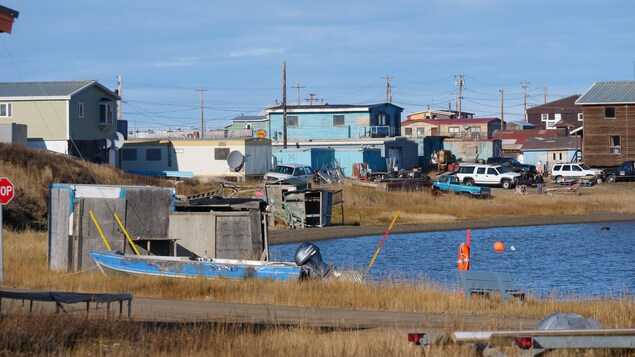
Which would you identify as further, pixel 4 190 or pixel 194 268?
pixel 194 268

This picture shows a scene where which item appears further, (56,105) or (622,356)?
(56,105)

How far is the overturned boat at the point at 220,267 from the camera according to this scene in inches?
910

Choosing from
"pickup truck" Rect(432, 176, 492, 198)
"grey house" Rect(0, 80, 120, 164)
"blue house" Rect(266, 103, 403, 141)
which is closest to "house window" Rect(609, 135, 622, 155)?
"pickup truck" Rect(432, 176, 492, 198)

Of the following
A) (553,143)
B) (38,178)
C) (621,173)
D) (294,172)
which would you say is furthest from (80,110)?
(553,143)

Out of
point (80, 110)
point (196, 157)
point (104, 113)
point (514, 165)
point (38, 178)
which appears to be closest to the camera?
point (38, 178)

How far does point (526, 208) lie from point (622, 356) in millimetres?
42110

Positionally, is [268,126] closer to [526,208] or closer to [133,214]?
[526,208]

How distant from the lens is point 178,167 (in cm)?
6375

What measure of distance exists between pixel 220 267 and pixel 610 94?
182 feet

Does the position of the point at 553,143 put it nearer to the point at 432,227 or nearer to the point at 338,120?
the point at 338,120

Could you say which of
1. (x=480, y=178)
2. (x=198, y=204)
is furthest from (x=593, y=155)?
(x=198, y=204)

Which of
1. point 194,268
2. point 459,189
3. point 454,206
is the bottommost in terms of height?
point 194,268

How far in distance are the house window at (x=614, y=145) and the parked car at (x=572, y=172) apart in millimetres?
3275

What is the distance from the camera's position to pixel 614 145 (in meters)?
72.1
